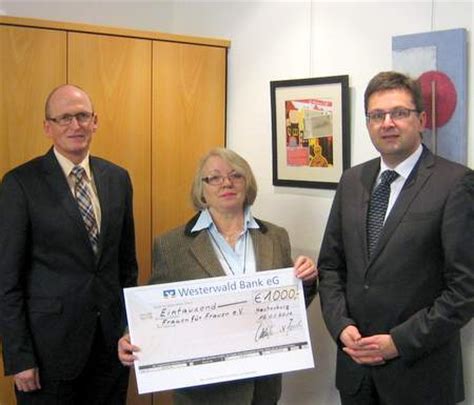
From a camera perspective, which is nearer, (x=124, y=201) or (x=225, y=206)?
(x=225, y=206)

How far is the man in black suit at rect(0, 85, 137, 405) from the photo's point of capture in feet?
6.28

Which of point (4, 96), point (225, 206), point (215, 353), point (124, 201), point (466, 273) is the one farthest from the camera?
point (4, 96)

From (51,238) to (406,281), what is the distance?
3.96 feet

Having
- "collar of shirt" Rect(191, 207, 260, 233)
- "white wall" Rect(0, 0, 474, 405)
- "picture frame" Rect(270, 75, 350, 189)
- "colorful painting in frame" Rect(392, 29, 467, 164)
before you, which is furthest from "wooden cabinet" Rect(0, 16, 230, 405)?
"colorful painting in frame" Rect(392, 29, 467, 164)

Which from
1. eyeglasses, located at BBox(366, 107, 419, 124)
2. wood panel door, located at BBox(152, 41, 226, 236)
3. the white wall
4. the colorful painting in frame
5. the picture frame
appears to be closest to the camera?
eyeglasses, located at BBox(366, 107, 419, 124)

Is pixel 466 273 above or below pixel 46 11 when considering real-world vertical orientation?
below

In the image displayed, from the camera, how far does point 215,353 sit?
5.94 ft

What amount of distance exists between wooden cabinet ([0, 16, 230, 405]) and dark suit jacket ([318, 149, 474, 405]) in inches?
50.0

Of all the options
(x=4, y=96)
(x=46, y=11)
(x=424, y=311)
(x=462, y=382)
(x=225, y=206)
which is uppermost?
(x=46, y=11)

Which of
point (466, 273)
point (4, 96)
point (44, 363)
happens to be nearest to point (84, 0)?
point (4, 96)

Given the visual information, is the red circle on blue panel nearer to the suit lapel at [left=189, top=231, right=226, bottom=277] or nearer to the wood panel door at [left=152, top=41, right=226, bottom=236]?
the suit lapel at [left=189, top=231, right=226, bottom=277]

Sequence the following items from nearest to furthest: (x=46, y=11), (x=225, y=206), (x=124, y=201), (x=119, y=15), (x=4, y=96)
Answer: (x=225, y=206) < (x=124, y=201) < (x=4, y=96) < (x=46, y=11) < (x=119, y=15)

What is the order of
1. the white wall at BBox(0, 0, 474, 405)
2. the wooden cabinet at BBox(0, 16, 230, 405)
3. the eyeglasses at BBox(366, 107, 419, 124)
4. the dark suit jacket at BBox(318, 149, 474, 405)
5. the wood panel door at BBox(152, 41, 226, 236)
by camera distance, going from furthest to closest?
1. the wood panel door at BBox(152, 41, 226, 236)
2. the wooden cabinet at BBox(0, 16, 230, 405)
3. the white wall at BBox(0, 0, 474, 405)
4. the eyeglasses at BBox(366, 107, 419, 124)
5. the dark suit jacket at BBox(318, 149, 474, 405)

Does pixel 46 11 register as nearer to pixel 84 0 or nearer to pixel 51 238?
pixel 84 0
